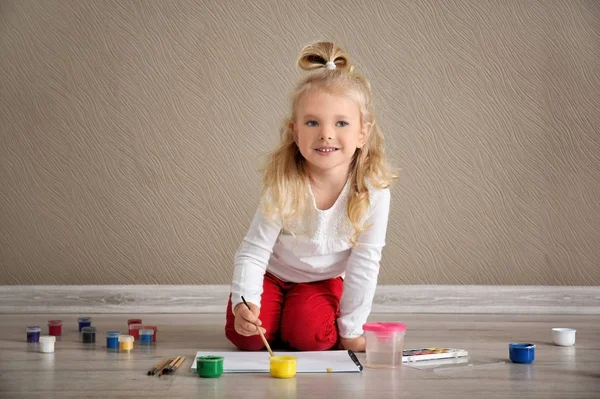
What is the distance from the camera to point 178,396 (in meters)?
1.27

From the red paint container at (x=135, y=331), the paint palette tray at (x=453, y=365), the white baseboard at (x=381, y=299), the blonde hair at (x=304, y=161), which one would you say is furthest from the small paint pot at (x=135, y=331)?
the paint palette tray at (x=453, y=365)

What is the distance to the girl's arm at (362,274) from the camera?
1.73 metres

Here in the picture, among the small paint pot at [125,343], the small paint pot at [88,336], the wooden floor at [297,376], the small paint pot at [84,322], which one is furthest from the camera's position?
the small paint pot at [84,322]

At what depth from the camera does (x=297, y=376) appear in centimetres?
141

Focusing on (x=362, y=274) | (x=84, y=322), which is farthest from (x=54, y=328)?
(x=362, y=274)

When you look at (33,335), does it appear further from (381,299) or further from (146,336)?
(381,299)

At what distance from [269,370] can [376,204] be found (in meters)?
0.49

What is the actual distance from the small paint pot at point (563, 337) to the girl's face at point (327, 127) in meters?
0.61

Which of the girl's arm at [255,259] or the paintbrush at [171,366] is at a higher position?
the girl's arm at [255,259]

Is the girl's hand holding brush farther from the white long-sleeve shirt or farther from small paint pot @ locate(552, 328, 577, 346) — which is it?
small paint pot @ locate(552, 328, 577, 346)

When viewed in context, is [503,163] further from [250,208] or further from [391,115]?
[250,208]

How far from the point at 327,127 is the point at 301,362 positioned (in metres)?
0.50

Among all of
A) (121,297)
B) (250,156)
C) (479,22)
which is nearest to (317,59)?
(250,156)

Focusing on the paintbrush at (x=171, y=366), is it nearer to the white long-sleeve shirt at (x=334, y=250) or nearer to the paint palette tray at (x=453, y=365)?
the white long-sleeve shirt at (x=334, y=250)
